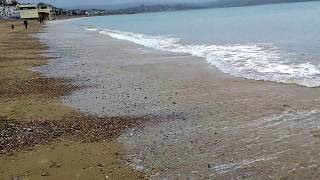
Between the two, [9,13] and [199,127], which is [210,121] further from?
[9,13]

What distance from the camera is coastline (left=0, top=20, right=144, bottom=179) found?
27.3ft

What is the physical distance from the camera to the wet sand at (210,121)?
27.1 ft

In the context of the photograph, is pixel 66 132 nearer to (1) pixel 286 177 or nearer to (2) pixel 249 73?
(1) pixel 286 177

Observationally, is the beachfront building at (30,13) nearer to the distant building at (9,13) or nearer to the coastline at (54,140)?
the distant building at (9,13)

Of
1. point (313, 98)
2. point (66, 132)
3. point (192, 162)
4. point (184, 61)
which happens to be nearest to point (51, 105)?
point (66, 132)

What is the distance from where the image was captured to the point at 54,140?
33.4 feet

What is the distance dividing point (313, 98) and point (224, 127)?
11.9 ft

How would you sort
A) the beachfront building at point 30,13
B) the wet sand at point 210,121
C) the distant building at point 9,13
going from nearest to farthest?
the wet sand at point 210,121 < the beachfront building at point 30,13 < the distant building at point 9,13

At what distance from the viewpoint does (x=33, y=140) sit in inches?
400

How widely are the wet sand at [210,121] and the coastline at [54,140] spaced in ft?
1.53

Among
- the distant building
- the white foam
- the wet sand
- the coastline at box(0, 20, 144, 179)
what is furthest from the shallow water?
the distant building

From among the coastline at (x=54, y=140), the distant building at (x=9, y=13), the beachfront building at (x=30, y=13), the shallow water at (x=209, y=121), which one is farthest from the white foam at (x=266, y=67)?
the distant building at (x=9, y=13)

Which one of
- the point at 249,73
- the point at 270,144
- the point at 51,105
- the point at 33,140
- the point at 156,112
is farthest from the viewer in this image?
the point at 249,73

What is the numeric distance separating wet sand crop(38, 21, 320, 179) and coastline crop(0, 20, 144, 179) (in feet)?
1.53
